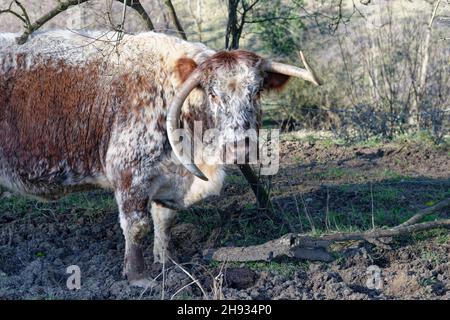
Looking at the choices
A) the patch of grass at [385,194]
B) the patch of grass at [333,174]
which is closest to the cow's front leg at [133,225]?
the patch of grass at [385,194]

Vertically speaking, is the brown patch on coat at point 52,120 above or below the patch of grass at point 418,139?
above

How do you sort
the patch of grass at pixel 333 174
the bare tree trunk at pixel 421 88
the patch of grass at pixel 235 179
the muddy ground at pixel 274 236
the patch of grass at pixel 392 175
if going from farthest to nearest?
the bare tree trunk at pixel 421 88, the patch of grass at pixel 333 174, the patch of grass at pixel 392 175, the patch of grass at pixel 235 179, the muddy ground at pixel 274 236

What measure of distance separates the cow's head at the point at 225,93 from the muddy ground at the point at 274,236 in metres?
1.15

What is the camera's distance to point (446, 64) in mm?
13961

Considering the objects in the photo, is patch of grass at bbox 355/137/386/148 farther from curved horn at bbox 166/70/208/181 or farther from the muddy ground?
curved horn at bbox 166/70/208/181

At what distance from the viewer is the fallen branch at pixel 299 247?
7379mm

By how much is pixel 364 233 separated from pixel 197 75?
7.23ft

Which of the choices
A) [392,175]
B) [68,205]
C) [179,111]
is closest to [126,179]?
[179,111]

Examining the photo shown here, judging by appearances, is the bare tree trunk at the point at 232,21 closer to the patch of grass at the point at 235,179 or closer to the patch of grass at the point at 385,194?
the patch of grass at the point at 235,179

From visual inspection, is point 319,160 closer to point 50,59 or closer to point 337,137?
point 337,137

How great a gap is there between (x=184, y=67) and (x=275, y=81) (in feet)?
3.10

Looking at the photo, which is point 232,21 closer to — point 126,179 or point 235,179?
point 235,179

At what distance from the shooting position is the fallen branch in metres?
7.38

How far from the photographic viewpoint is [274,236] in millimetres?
8445
